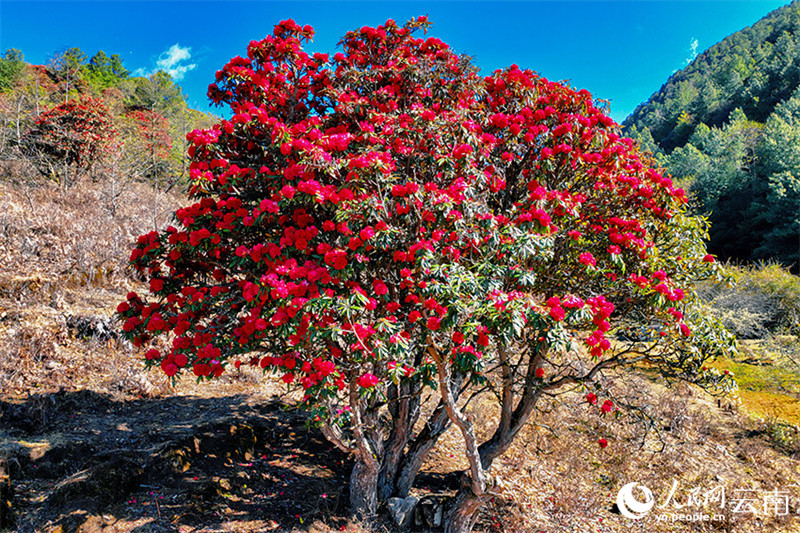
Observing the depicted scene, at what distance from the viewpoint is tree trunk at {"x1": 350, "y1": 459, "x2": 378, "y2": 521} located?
4.23 metres

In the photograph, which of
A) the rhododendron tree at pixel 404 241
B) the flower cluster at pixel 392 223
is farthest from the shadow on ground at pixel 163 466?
the flower cluster at pixel 392 223

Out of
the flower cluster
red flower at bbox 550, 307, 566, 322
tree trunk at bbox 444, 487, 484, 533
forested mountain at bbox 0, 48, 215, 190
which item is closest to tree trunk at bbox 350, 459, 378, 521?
tree trunk at bbox 444, 487, 484, 533

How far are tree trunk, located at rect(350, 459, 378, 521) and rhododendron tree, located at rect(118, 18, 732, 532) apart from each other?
0.07 ft

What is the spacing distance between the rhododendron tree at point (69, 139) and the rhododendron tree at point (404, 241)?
35.2 ft

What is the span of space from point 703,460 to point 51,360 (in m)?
10.7

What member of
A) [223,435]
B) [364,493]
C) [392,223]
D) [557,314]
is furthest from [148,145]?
[557,314]

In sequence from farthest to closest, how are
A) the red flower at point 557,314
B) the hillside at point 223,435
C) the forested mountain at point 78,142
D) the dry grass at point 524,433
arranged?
the forested mountain at point 78,142
the dry grass at point 524,433
the hillside at point 223,435
the red flower at point 557,314

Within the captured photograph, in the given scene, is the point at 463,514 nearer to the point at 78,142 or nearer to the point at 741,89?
the point at 78,142

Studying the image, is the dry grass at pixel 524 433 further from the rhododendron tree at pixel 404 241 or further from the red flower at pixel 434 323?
the red flower at pixel 434 323

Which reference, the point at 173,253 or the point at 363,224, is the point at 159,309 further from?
the point at 363,224

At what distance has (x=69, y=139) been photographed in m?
11.8

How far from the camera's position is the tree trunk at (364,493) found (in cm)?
423

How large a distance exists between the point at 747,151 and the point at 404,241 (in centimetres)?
3535

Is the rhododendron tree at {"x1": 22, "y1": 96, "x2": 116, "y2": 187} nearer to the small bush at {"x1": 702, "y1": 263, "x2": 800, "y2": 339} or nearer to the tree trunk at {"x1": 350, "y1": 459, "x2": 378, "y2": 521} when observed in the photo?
the tree trunk at {"x1": 350, "y1": 459, "x2": 378, "y2": 521}
